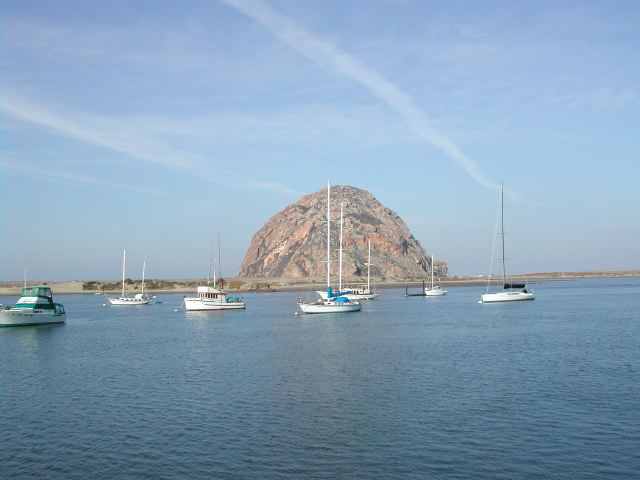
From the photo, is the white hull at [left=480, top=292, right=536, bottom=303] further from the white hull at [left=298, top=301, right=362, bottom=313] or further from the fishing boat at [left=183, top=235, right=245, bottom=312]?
the fishing boat at [left=183, top=235, right=245, bottom=312]

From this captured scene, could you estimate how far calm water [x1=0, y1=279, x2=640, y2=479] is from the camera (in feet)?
67.5

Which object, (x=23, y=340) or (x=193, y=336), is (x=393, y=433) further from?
(x=23, y=340)

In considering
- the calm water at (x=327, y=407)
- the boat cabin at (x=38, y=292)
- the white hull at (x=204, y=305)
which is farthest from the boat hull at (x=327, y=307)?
the boat cabin at (x=38, y=292)

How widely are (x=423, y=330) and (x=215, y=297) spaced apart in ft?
146

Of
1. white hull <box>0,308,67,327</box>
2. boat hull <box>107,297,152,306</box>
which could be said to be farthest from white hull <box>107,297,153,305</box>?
white hull <box>0,308,67,327</box>

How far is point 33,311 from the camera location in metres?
74.0

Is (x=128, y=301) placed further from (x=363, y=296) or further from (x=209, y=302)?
(x=363, y=296)

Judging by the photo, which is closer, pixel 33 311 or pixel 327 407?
pixel 327 407

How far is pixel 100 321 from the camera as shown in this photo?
81.8m

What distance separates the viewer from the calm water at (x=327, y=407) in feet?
67.5

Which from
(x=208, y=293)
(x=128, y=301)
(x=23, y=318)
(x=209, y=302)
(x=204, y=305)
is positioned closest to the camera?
(x=23, y=318)

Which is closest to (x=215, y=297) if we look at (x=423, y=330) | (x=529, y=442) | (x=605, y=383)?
(x=423, y=330)

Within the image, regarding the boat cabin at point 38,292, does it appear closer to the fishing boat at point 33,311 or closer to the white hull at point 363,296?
the fishing boat at point 33,311

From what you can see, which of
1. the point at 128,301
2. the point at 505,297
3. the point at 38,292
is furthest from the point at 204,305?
the point at 505,297
